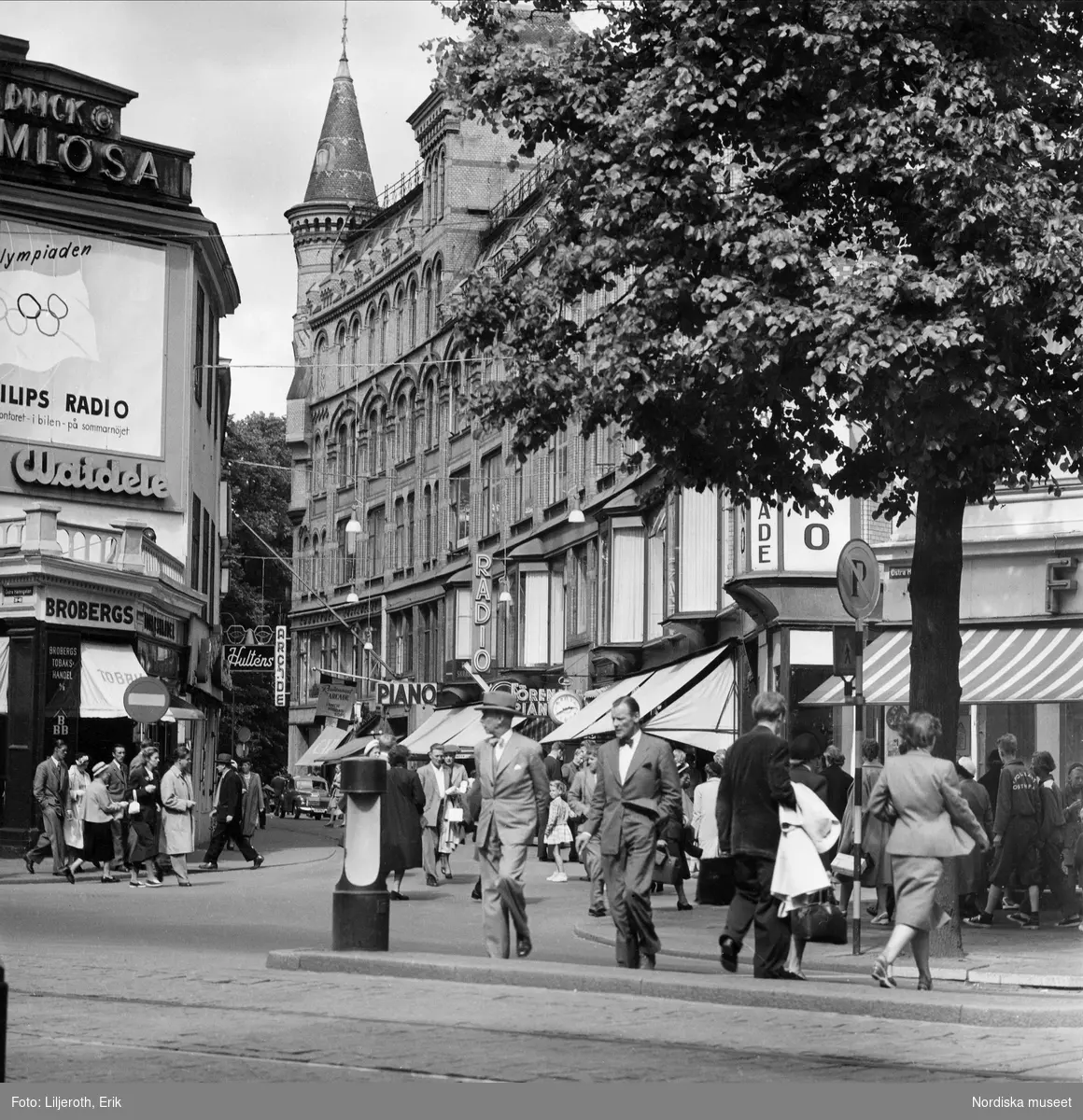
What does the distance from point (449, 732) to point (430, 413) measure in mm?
17127

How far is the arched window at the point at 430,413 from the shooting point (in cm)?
7081

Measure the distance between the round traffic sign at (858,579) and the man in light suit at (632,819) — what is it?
8.56 feet

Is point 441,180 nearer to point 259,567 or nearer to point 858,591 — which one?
point 259,567

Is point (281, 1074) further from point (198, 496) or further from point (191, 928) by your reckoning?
point (198, 496)

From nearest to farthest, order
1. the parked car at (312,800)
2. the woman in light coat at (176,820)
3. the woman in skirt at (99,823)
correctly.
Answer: the woman in light coat at (176,820) → the woman in skirt at (99,823) → the parked car at (312,800)

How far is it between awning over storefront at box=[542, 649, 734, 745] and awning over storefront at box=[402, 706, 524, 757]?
12.9m

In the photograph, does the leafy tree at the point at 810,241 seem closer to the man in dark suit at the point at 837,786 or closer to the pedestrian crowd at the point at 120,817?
the man in dark suit at the point at 837,786

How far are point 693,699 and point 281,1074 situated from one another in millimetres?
28031

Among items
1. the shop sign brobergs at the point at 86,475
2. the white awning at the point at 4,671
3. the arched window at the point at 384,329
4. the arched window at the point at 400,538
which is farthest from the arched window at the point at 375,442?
the white awning at the point at 4,671

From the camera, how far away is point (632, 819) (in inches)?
522

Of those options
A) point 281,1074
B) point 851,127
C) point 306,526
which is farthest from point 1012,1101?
point 306,526

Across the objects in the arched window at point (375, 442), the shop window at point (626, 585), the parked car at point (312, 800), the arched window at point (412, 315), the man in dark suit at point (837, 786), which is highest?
the arched window at point (412, 315)

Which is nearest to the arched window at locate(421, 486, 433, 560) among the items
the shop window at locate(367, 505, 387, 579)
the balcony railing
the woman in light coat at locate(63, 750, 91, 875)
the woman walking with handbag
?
the shop window at locate(367, 505, 387, 579)

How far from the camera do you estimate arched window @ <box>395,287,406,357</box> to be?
246 ft
